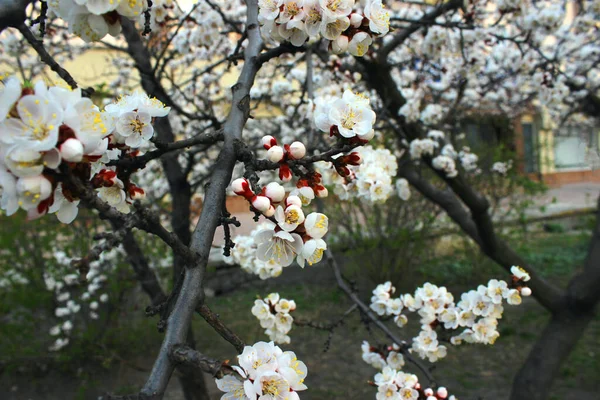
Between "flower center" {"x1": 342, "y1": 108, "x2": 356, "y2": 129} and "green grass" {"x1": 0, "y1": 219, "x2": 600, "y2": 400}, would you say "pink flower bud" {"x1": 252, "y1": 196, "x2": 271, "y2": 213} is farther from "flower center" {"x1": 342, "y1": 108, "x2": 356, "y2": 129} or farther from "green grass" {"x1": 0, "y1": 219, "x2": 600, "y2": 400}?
"green grass" {"x1": 0, "y1": 219, "x2": 600, "y2": 400}

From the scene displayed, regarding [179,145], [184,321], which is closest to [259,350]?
[184,321]

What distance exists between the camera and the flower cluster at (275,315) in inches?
78.0

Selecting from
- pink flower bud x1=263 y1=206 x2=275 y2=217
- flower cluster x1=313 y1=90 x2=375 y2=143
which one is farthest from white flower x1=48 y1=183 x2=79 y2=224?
flower cluster x1=313 y1=90 x2=375 y2=143

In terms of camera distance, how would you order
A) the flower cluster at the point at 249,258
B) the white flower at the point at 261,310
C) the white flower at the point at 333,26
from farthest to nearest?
the flower cluster at the point at 249,258, the white flower at the point at 261,310, the white flower at the point at 333,26

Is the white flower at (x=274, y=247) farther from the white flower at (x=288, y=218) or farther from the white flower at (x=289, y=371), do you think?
the white flower at (x=289, y=371)

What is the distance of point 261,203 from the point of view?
846mm

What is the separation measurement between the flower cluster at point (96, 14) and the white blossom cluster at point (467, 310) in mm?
1699

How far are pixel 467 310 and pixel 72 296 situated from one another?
167 inches

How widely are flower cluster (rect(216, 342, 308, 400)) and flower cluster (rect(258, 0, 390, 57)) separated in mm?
827

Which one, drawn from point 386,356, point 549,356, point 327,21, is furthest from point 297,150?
point 549,356

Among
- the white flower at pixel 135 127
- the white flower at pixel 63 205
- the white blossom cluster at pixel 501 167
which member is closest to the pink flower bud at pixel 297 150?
the white flower at pixel 135 127

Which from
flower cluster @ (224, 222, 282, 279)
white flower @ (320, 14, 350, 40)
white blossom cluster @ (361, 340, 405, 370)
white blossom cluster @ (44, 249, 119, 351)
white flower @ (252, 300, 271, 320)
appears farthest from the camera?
white blossom cluster @ (44, 249, 119, 351)

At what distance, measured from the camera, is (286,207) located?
0.90m

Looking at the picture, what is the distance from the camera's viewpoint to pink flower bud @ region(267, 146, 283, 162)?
95cm
